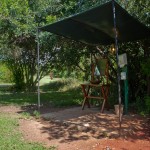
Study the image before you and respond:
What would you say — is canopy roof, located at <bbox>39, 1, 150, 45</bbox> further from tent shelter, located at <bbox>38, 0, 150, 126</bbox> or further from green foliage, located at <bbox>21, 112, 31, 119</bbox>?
green foliage, located at <bbox>21, 112, 31, 119</bbox>

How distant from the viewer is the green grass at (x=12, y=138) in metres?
6.03

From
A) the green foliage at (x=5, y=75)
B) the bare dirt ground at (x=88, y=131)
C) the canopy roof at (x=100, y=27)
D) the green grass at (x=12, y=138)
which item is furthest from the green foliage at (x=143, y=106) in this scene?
the green foliage at (x=5, y=75)

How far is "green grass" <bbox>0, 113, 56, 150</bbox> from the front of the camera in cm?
603

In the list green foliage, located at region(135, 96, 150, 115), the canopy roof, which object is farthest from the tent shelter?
green foliage, located at region(135, 96, 150, 115)

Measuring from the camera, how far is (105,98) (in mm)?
8578

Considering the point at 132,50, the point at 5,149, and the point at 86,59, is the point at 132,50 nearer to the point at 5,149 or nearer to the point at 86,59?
the point at 86,59

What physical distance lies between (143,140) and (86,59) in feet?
25.7

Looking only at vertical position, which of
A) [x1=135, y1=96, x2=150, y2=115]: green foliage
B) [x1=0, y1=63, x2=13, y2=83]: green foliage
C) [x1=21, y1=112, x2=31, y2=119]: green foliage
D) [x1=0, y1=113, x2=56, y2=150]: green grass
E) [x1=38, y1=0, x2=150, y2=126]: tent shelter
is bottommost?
[x1=0, y1=113, x2=56, y2=150]: green grass

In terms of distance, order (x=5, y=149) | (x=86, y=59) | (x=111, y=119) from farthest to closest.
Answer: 1. (x=86, y=59)
2. (x=111, y=119)
3. (x=5, y=149)

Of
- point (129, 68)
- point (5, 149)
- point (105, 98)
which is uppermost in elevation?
point (129, 68)

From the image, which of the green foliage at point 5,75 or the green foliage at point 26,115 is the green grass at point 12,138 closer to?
the green foliage at point 26,115

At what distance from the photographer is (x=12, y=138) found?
21.5ft

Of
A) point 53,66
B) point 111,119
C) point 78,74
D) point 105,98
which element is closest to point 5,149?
point 111,119

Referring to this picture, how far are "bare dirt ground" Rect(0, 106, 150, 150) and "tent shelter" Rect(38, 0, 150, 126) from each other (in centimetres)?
180
